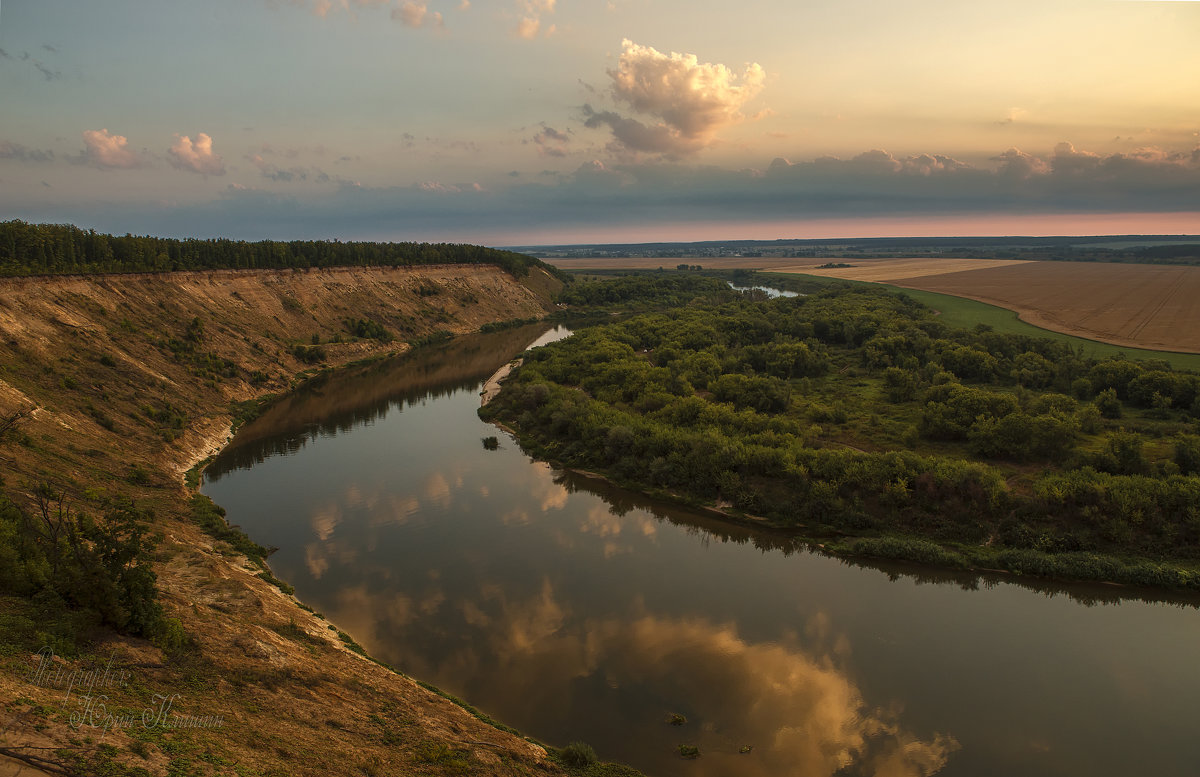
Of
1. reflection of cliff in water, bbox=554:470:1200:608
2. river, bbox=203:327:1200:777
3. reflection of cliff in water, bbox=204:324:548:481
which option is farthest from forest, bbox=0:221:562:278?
reflection of cliff in water, bbox=554:470:1200:608

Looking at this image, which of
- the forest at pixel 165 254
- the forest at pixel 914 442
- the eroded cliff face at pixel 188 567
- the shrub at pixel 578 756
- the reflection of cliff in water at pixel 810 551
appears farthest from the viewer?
the forest at pixel 165 254

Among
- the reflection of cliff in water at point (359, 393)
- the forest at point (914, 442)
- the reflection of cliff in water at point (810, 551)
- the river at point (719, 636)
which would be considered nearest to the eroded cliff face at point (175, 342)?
the reflection of cliff in water at point (359, 393)

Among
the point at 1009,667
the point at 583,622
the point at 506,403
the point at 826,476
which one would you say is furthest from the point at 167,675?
the point at 506,403

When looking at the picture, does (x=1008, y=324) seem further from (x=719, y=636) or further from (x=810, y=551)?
(x=719, y=636)

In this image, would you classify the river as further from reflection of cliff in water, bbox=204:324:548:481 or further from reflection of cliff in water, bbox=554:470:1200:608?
reflection of cliff in water, bbox=204:324:548:481

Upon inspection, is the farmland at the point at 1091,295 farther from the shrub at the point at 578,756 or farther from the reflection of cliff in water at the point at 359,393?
the shrub at the point at 578,756

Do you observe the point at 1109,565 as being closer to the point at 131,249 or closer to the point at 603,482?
the point at 603,482
